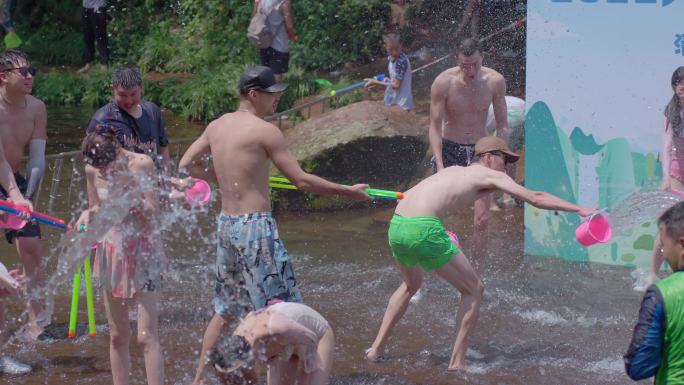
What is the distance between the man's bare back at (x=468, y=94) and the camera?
23.7ft

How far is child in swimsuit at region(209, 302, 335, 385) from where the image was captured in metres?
3.80

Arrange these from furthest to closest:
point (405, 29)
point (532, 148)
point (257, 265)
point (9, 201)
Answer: point (405, 29) → point (532, 148) → point (9, 201) → point (257, 265)

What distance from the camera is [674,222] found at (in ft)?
10.8

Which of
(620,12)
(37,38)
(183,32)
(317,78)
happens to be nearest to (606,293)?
(620,12)

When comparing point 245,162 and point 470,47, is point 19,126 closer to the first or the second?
point 245,162

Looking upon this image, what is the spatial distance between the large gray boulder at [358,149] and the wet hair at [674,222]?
6489mm

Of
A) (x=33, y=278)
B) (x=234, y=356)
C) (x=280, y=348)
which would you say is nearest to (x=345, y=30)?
(x=33, y=278)

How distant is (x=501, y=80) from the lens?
7250mm

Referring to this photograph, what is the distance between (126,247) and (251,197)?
0.66 meters

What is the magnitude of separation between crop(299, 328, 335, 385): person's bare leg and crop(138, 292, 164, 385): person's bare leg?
0.85 metres

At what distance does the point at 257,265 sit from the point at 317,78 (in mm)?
9796

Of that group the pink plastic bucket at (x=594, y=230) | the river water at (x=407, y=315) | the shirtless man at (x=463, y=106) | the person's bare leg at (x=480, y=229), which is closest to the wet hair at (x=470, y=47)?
the shirtless man at (x=463, y=106)

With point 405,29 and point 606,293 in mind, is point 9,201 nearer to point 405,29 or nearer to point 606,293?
point 606,293

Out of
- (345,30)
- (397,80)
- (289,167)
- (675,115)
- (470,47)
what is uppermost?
(345,30)
